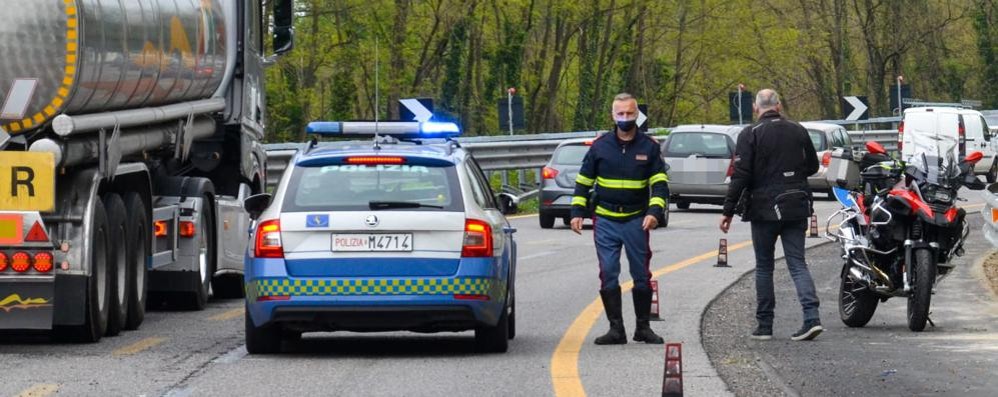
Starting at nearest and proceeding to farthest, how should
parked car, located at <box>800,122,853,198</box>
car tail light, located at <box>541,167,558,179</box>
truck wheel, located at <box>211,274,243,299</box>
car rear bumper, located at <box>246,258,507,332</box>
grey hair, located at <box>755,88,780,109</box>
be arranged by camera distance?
car rear bumper, located at <box>246,258,507,332</box> < grey hair, located at <box>755,88,780,109</box> < truck wheel, located at <box>211,274,243,299</box> < car tail light, located at <box>541,167,558,179</box> < parked car, located at <box>800,122,853,198</box>

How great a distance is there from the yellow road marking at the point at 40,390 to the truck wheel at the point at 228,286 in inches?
278

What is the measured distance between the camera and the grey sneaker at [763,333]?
12.9 metres

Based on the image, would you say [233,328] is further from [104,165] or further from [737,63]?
[737,63]

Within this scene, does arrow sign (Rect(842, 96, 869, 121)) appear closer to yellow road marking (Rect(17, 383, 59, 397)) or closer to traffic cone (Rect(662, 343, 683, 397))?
yellow road marking (Rect(17, 383, 59, 397))

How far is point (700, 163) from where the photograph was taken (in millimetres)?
32188

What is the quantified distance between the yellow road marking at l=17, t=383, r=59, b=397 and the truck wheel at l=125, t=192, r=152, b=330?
11.2 ft

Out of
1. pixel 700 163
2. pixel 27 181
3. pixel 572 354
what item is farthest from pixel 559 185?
pixel 27 181

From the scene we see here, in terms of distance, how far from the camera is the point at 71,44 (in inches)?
457

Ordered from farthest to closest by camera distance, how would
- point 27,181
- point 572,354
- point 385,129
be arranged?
point 385,129
point 572,354
point 27,181

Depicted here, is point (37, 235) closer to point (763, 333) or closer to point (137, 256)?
point (137, 256)

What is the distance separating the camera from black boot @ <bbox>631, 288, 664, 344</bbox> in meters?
12.6

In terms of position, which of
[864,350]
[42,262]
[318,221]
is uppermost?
[318,221]

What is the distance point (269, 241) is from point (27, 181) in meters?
1.52

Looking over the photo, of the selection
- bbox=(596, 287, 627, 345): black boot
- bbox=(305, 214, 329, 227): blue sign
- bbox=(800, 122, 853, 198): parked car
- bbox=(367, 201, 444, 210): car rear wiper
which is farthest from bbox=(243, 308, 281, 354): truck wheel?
bbox=(800, 122, 853, 198): parked car
